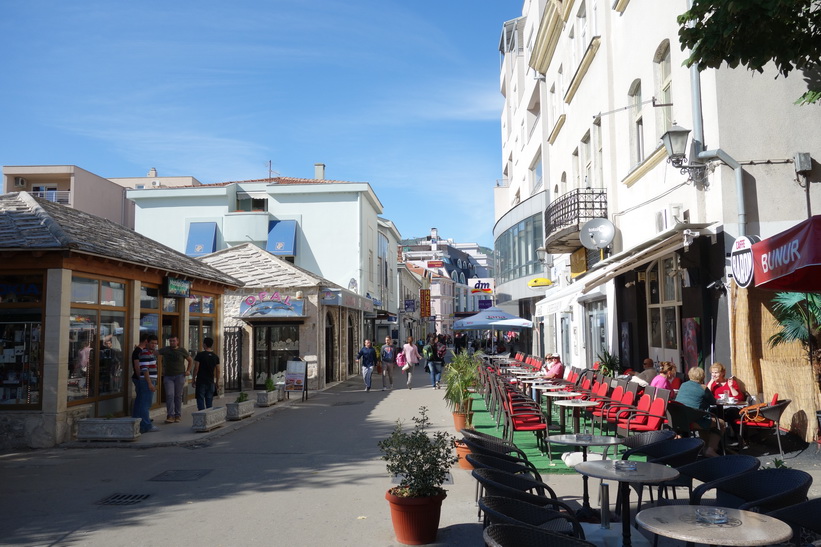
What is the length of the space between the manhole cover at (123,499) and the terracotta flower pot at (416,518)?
319 centimetres

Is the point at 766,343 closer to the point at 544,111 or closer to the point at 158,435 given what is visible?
the point at 158,435

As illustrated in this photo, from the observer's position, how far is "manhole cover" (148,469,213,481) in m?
8.31

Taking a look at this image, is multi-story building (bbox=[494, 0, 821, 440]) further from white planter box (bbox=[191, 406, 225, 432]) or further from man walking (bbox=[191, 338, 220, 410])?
man walking (bbox=[191, 338, 220, 410])

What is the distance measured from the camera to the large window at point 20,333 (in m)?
10.7

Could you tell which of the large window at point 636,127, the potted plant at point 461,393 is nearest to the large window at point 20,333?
the potted plant at point 461,393

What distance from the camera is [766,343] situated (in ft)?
32.1

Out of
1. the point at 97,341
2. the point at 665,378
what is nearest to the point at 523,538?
the point at 665,378

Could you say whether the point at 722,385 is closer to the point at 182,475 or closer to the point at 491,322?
the point at 182,475

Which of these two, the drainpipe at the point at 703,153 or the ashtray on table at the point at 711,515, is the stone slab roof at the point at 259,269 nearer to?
the drainpipe at the point at 703,153

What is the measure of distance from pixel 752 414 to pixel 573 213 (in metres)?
9.34

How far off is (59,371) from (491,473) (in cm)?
828

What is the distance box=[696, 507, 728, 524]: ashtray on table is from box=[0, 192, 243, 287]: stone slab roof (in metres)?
9.68

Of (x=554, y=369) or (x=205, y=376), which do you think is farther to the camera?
(x=554, y=369)

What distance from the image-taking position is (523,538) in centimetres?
343
